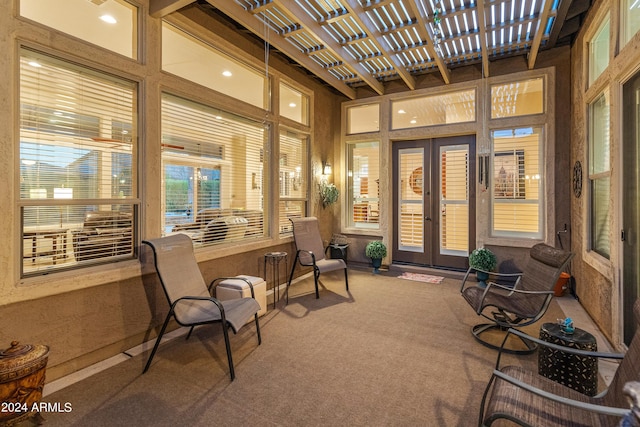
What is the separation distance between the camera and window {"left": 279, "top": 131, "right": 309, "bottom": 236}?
4.99 m

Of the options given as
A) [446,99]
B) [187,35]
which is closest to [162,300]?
[187,35]

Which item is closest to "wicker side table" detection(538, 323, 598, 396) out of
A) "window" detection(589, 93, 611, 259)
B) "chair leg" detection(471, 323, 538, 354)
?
"chair leg" detection(471, 323, 538, 354)

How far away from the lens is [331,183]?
6.27 m

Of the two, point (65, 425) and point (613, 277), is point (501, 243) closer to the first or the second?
point (613, 277)

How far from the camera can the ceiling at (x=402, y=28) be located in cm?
342

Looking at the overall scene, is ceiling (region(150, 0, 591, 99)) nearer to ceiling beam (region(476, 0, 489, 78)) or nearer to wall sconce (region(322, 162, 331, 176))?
ceiling beam (region(476, 0, 489, 78))

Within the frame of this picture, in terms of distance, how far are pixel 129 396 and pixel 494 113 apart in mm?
5790

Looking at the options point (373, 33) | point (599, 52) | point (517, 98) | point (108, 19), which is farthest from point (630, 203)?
point (108, 19)

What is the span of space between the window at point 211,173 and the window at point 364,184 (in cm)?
232

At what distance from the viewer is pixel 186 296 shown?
269 centimetres

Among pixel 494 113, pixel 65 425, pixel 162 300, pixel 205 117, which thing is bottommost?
pixel 65 425

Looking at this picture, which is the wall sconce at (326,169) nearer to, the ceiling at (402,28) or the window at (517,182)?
the ceiling at (402,28)

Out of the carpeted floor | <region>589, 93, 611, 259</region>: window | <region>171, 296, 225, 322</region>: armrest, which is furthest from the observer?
<region>589, 93, 611, 259</region>: window

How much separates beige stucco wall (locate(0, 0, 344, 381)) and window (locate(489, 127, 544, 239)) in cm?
425
